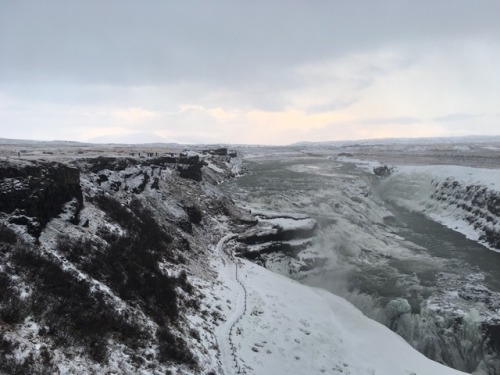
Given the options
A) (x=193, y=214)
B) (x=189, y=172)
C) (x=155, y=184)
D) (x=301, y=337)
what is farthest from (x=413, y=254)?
(x=189, y=172)

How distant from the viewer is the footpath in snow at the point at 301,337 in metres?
16.7

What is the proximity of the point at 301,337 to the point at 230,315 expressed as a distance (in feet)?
12.3

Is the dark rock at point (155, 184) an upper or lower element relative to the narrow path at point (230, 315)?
upper

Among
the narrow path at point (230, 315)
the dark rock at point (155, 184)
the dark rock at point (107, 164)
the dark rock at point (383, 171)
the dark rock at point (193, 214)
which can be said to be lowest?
the narrow path at point (230, 315)

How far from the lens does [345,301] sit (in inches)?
1002

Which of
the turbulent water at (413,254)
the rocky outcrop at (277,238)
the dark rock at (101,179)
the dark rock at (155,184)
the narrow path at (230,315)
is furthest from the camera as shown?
the dark rock at (155,184)

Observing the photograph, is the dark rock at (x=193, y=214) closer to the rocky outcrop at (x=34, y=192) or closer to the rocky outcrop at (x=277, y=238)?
the rocky outcrop at (x=277, y=238)

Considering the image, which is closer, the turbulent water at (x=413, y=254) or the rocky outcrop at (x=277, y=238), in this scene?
the turbulent water at (x=413, y=254)

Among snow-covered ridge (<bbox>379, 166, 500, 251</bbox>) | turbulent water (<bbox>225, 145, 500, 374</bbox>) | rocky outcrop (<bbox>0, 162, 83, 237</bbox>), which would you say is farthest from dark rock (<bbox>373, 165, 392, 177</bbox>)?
rocky outcrop (<bbox>0, 162, 83, 237</bbox>)

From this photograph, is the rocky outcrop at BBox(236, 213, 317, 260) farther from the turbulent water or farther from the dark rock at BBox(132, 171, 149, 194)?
the dark rock at BBox(132, 171, 149, 194)

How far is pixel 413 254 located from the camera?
33344 millimetres

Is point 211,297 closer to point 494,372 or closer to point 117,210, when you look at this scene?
point 117,210

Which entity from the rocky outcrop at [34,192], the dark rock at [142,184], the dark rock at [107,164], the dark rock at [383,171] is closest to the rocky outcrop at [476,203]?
the dark rock at [383,171]

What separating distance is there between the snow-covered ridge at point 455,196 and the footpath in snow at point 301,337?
2258cm
